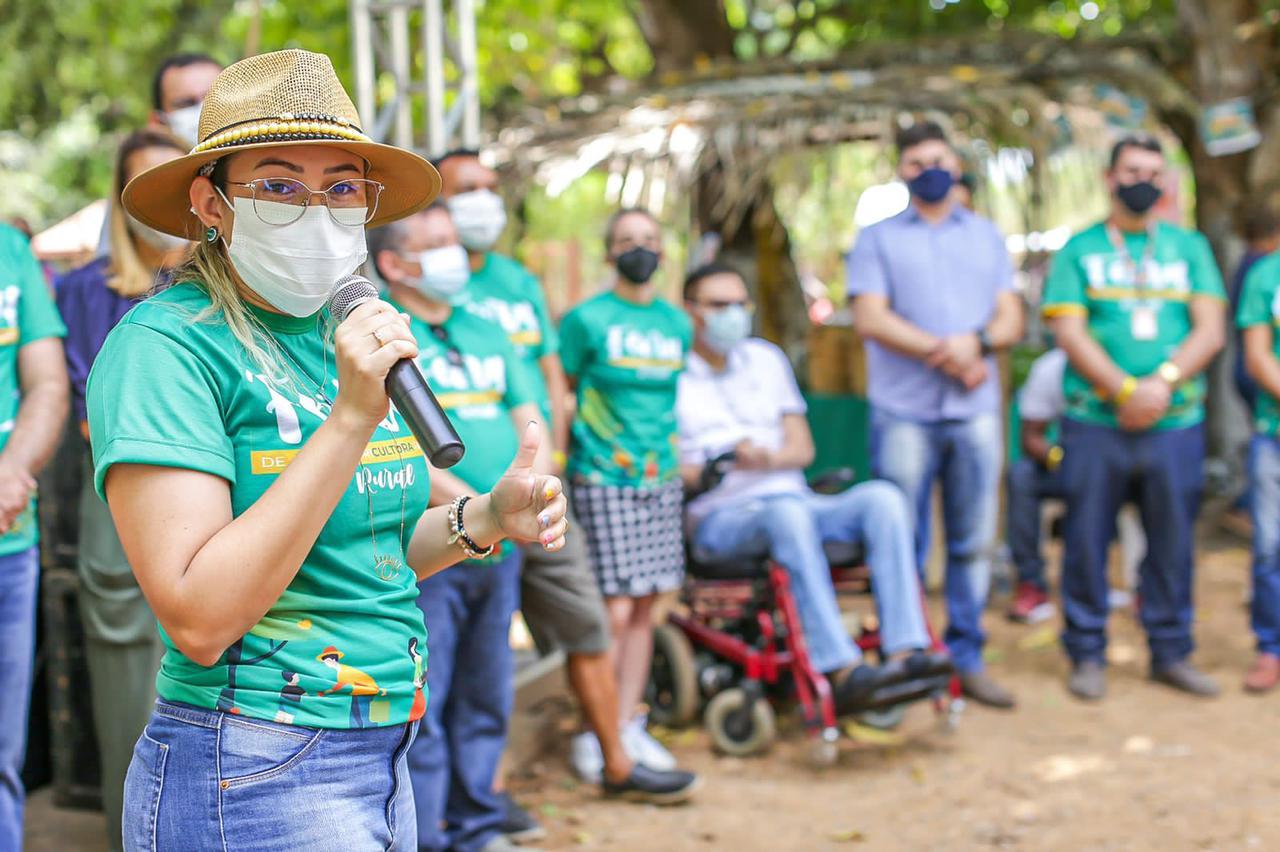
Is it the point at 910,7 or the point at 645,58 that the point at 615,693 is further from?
the point at 645,58

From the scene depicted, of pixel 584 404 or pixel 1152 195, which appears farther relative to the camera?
pixel 1152 195

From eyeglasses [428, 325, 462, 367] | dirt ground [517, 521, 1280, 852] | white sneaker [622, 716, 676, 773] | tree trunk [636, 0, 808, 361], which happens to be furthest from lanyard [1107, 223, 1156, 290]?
tree trunk [636, 0, 808, 361]

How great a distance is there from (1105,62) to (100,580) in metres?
7.04

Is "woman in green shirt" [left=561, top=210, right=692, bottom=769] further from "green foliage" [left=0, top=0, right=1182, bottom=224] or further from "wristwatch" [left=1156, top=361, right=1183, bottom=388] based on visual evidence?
"green foliage" [left=0, top=0, right=1182, bottom=224]

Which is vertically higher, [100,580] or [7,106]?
[7,106]

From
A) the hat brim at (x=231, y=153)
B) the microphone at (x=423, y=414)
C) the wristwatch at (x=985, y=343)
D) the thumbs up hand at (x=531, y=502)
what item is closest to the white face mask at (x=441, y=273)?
the hat brim at (x=231, y=153)

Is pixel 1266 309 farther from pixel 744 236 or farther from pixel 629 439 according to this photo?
pixel 744 236

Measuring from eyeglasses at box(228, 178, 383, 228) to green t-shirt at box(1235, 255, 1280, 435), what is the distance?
501cm

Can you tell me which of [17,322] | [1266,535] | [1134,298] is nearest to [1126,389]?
[1134,298]

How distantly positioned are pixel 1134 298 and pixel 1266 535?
1245 millimetres

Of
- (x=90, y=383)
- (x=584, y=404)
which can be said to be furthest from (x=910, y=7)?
(x=90, y=383)

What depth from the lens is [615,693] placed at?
15.4ft

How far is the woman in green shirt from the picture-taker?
195 inches

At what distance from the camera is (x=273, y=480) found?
67.3 inches
